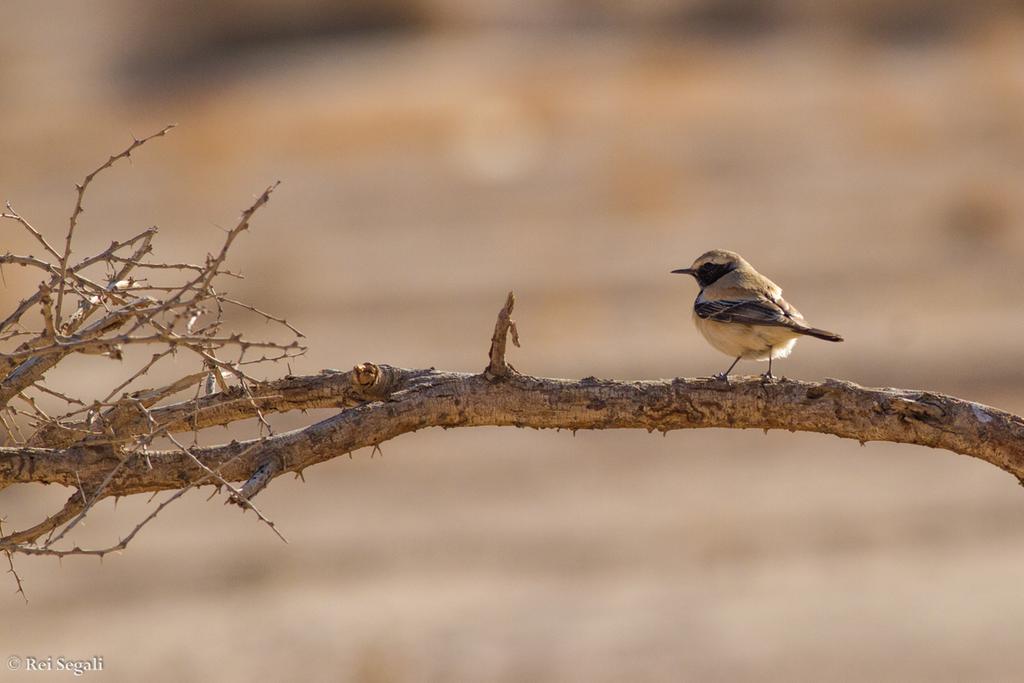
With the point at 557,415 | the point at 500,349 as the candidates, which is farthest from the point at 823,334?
the point at 500,349

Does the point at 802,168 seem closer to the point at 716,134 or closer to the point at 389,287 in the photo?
the point at 716,134

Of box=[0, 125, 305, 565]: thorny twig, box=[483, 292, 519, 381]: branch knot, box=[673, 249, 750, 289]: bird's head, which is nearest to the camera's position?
box=[0, 125, 305, 565]: thorny twig

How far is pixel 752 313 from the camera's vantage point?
8133 millimetres

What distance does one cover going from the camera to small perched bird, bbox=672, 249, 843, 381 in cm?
810

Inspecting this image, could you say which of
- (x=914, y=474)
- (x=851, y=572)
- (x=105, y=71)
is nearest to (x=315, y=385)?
(x=851, y=572)

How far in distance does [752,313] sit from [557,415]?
2.41m

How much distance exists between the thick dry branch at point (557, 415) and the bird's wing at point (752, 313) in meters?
1.98

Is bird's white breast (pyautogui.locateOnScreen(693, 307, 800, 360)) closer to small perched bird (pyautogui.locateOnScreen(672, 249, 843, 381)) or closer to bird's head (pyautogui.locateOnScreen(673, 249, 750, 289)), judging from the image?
small perched bird (pyautogui.locateOnScreen(672, 249, 843, 381))

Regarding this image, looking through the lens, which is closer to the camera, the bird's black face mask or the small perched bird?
the small perched bird

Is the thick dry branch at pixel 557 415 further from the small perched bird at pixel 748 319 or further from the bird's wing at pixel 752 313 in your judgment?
the bird's wing at pixel 752 313

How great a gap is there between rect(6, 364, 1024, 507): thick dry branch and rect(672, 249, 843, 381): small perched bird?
68.8 inches

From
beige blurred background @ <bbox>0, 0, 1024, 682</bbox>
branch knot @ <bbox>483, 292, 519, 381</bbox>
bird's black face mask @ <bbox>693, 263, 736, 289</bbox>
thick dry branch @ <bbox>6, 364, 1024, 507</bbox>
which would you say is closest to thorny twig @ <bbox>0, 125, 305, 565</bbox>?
thick dry branch @ <bbox>6, 364, 1024, 507</bbox>

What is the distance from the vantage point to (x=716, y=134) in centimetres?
2795

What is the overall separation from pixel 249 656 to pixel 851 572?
18.9 ft
